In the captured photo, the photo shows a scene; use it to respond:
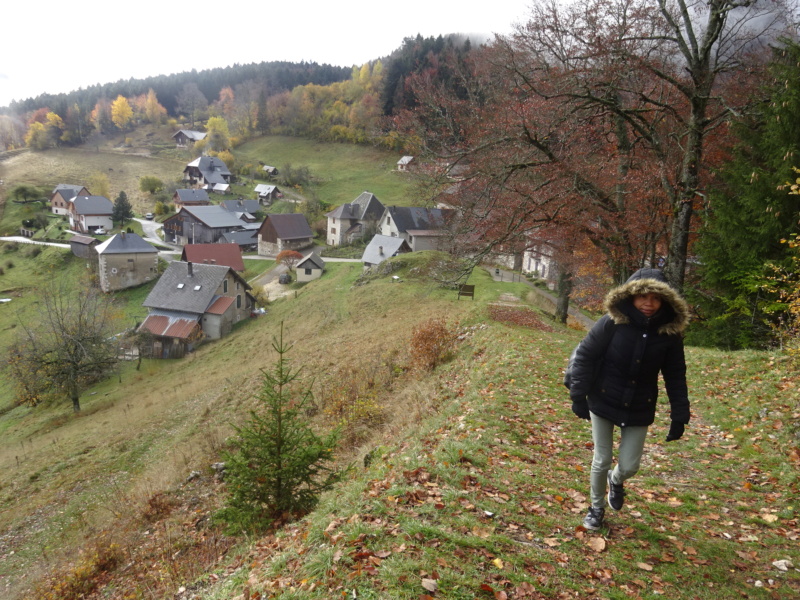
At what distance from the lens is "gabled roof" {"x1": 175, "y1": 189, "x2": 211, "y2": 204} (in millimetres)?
83438

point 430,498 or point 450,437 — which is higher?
point 430,498

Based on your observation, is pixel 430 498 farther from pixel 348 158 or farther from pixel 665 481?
pixel 348 158

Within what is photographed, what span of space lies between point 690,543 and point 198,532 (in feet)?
28.5

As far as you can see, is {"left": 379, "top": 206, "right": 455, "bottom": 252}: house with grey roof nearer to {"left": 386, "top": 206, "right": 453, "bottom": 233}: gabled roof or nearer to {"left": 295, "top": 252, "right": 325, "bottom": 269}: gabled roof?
{"left": 386, "top": 206, "right": 453, "bottom": 233}: gabled roof

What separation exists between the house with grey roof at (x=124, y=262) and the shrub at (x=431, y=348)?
5107cm

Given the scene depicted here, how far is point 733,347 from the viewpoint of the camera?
14.2 meters

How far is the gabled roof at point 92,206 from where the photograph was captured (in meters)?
76.4

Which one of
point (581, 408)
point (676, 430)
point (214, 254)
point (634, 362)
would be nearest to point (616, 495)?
point (676, 430)

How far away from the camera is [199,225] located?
70562 millimetres

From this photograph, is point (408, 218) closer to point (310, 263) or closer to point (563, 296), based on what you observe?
point (310, 263)

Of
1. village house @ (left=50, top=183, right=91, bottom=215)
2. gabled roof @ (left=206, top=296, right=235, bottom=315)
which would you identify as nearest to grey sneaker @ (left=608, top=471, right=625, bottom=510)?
gabled roof @ (left=206, top=296, right=235, bottom=315)

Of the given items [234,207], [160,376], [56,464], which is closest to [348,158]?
[234,207]

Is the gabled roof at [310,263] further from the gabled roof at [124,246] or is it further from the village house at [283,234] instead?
the gabled roof at [124,246]

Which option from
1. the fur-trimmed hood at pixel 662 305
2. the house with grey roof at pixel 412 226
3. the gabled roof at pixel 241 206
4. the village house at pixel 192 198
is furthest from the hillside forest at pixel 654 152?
the village house at pixel 192 198
